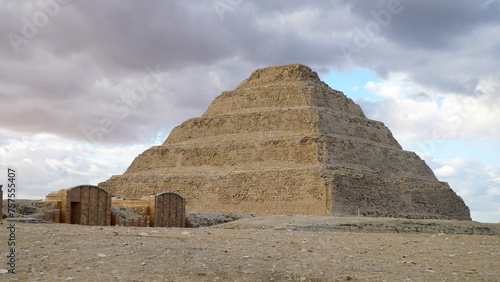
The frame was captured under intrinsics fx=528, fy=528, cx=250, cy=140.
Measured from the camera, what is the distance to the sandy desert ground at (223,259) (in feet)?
33.6

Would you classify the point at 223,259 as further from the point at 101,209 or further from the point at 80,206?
the point at 101,209

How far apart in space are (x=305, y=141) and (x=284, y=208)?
25.7 feet

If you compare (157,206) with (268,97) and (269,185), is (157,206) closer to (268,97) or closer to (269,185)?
(269,185)

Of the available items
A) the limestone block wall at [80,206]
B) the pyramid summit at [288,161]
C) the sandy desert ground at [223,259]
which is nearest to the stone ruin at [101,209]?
the limestone block wall at [80,206]

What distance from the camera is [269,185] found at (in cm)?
4688

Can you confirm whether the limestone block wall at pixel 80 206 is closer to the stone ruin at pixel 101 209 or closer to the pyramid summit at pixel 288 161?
the stone ruin at pixel 101 209

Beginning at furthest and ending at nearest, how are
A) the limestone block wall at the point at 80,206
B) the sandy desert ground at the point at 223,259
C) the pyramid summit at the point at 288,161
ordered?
the pyramid summit at the point at 288,161 < the limestone block wall at the point at 80,206 < the sandy desert ground at the point at 223,259

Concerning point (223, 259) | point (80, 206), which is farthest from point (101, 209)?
point (223, 259)

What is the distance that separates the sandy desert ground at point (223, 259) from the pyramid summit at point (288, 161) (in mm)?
27242

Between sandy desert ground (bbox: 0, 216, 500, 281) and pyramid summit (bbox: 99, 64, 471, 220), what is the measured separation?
27.2 m

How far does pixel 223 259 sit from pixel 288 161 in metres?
37.7

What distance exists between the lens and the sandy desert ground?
10.2 metres

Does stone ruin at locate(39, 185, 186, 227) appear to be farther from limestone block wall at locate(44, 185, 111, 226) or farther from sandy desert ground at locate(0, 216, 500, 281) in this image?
sandy desert ground at locate(0, 216, 500, 281)

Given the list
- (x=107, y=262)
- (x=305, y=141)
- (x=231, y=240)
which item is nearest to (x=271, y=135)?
(x=305, y=141)
